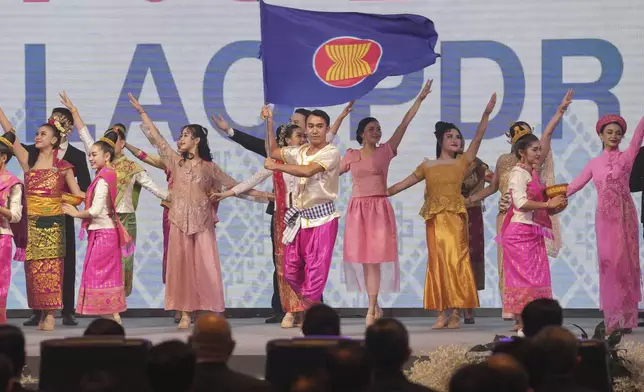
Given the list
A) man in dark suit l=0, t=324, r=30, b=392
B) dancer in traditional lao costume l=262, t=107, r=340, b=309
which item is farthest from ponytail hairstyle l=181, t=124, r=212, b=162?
man in dark suit l=0, t=324, r=30, b=392

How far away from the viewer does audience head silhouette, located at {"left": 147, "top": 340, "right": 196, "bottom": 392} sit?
370 centimetres

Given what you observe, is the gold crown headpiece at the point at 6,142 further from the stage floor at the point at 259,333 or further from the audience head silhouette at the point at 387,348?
the audience head silhouette at the point at 387,348

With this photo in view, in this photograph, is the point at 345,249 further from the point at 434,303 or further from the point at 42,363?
the point at 42,363

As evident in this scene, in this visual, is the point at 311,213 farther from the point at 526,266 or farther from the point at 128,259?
the point at 128,259

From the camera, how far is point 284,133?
30.0 ft

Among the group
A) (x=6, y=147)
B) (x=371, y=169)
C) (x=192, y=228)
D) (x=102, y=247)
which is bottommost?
(x=102, y=247)

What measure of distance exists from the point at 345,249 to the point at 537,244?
1.29m

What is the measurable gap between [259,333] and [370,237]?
3.07 ft

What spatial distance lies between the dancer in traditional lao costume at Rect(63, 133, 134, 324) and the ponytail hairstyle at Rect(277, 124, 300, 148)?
43.2 inches

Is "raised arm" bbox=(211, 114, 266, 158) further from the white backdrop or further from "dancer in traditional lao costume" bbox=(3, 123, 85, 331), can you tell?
"dancer in traditional lao costume" bbox=(3, 123, 85, 331)

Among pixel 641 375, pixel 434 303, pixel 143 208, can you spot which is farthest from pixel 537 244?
pixel 143 208

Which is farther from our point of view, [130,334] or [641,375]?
[130,334]

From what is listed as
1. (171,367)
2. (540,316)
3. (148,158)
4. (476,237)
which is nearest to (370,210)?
(476,237)

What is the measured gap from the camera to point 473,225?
9570 millimetres
